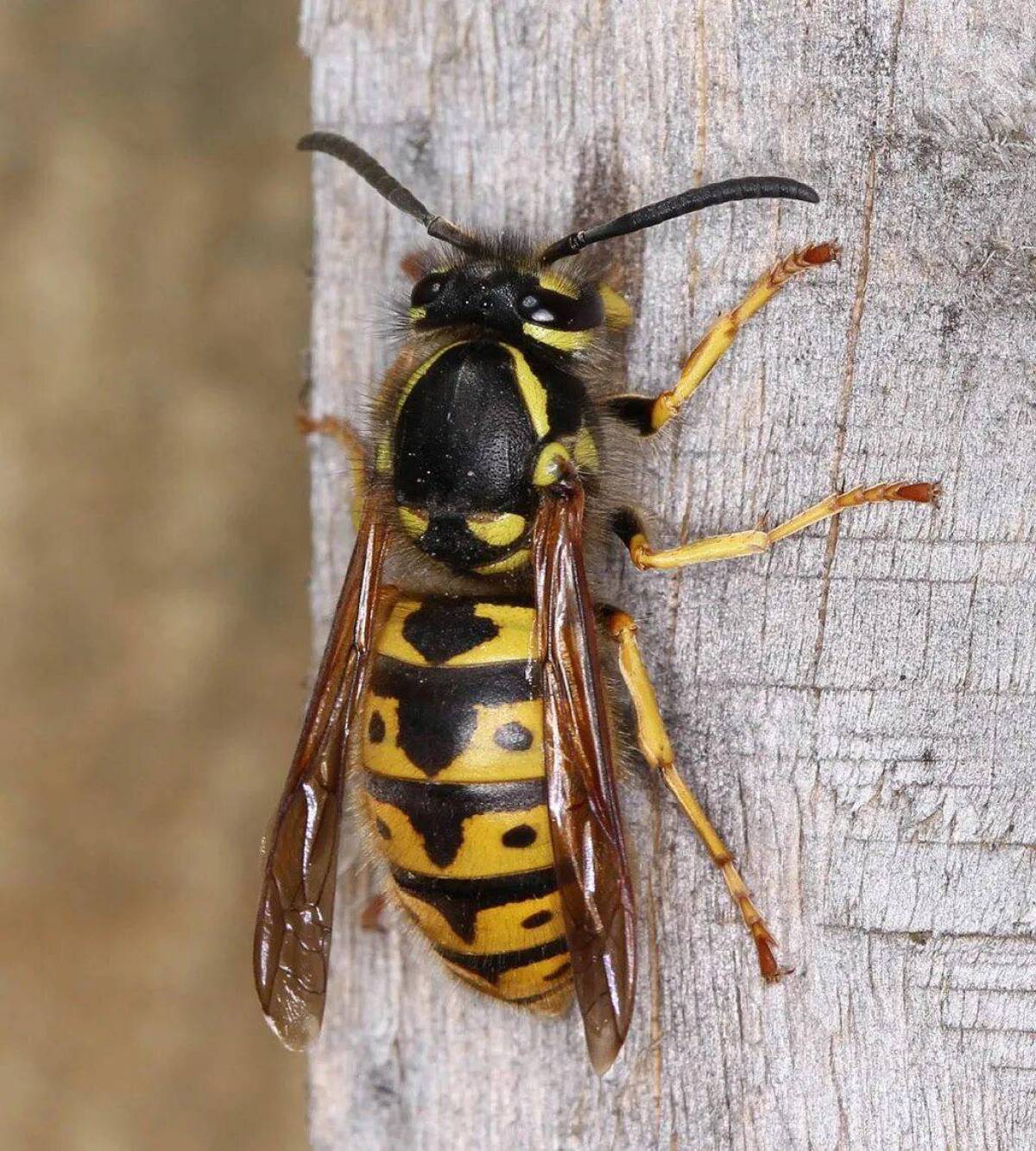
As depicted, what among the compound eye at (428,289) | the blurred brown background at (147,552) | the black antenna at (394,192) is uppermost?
the black antenna at (394,192)

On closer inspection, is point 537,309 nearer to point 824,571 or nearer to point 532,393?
point 532,393

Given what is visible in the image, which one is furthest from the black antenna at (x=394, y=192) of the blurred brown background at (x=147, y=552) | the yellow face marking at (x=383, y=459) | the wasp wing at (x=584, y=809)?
the blurred brown background at (x=147, y=552)

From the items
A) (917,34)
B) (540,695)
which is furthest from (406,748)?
(917,34)

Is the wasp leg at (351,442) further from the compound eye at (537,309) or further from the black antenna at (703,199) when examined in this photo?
the black antenna at (703,199)

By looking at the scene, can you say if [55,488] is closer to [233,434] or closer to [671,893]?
[233,434]

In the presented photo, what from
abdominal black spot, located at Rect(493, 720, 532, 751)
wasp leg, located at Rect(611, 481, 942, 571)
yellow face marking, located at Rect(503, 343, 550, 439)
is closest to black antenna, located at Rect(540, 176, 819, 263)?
yellow face marking, located at Rect(503, 343, 550, 439)

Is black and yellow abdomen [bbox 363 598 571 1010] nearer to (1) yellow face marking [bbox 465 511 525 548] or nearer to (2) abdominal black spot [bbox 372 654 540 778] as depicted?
(2) abdominal black spot [bbox 372 654 540 778]
